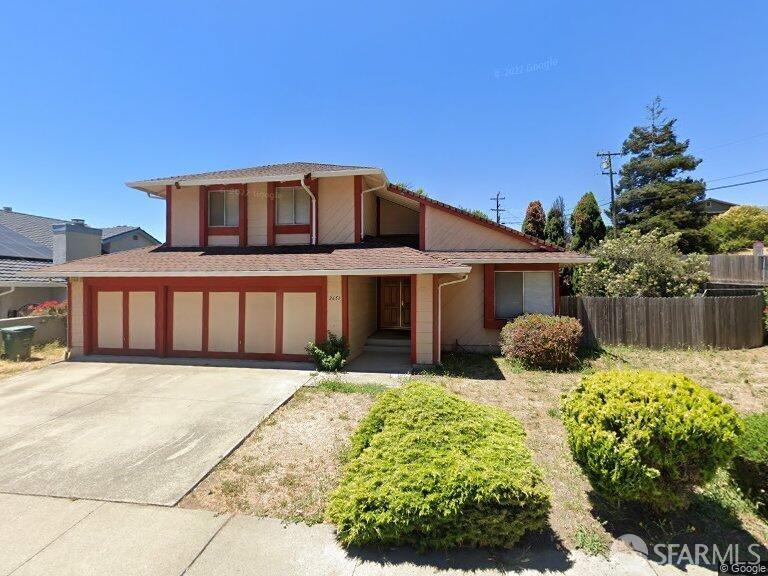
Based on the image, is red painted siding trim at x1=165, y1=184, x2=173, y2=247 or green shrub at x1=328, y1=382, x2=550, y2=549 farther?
red painted siding trim at x1=165, y1=184, x2=173, y2=247

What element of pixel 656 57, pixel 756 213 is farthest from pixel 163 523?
pixel 756 213

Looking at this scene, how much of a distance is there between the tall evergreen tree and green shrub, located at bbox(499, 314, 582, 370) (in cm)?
2681

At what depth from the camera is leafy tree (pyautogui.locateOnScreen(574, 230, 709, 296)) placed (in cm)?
1336

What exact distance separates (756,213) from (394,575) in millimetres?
49480

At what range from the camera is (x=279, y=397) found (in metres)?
6.93

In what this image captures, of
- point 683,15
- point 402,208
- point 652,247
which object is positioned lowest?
point 652,247

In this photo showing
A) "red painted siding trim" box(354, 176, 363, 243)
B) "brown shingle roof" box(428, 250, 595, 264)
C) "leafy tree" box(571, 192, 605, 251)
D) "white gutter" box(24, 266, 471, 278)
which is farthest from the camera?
"leafy tree" box(571, 192, 605, 251)

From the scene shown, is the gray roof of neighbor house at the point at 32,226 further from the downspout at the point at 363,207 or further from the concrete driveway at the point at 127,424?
the downspout at the point at 363,207

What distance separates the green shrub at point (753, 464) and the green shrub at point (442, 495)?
5.88 ft

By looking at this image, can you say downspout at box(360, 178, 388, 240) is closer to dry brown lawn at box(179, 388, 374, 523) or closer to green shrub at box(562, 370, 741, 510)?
dry brown lawn at box(179, 388, 374, 523)

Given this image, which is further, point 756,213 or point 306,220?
point 756,213

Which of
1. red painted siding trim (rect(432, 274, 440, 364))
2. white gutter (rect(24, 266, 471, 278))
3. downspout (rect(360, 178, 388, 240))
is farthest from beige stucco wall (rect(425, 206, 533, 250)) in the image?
white gutter (rect(24, 266, 471, 278))

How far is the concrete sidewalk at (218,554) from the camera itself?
9.05 feet

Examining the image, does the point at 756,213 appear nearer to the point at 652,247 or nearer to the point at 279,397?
the point at 652,247
